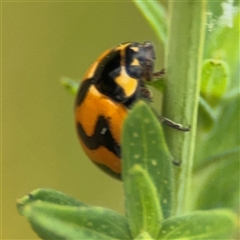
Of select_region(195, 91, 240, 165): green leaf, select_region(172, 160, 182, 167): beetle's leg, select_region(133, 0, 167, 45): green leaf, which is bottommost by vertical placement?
select_region(172, 160, 182, 167): beetle's leg

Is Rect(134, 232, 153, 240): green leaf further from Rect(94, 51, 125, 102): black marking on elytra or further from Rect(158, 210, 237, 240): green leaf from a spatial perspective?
Rect(94, 51, 125, 102): black marking on elytra

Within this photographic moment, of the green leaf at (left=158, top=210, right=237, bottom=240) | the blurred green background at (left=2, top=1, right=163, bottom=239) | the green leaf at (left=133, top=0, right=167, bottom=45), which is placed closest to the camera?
the green leaf at (left=158, top=210, right=237, bottom=240)

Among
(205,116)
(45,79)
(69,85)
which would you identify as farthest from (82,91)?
(45,79)

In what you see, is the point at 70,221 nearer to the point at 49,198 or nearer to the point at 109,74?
the point at 49,198

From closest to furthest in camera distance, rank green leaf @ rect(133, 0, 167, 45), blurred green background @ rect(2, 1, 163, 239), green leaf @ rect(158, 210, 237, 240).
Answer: green leaf @ rect(158, 210, 237, 240), green leaf @ rect(133, 0, 167, 45), blurred green background @ rect(2, 1, 163, 239)

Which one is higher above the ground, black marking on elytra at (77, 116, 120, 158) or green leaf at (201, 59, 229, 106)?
green leaf at (201, 59, 229, 106)

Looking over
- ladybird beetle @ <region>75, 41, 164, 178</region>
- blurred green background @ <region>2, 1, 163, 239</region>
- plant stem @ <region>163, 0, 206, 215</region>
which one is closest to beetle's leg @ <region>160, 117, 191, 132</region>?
plant stem @ <region>163, 0, 206, 215</region>

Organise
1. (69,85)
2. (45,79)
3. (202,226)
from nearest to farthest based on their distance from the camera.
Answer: (202,226)
(69,85)
(45,79)
